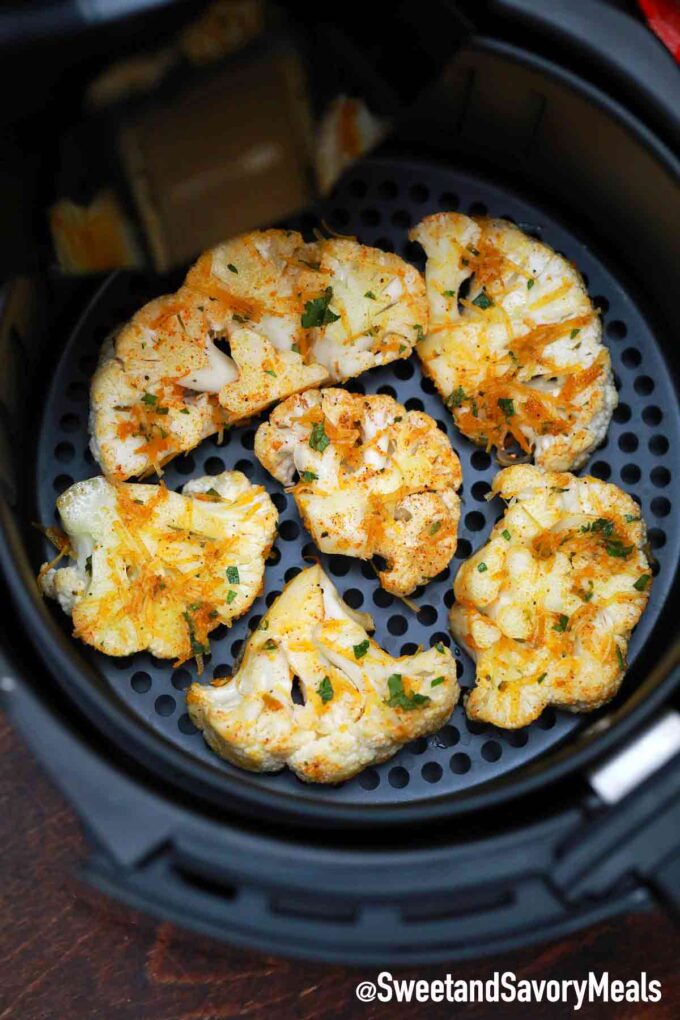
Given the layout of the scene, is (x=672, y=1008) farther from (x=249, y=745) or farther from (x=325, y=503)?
(x=325, y=503)

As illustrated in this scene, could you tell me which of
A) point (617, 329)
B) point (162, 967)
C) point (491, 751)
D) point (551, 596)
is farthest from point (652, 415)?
point (162, 967)

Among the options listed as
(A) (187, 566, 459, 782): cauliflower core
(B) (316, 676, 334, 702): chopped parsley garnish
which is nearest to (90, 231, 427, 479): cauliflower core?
(A) (187, 566, 459, 782): cauliflower core

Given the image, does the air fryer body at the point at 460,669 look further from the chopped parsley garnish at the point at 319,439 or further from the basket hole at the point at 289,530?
the chopped parsley garnish at the point at 319,439

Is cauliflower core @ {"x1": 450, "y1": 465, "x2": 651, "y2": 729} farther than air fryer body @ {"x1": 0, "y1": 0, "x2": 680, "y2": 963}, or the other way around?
cauliflower core @ {"x1": 450, "y1": 465, "x2": 651, "y2": 729}

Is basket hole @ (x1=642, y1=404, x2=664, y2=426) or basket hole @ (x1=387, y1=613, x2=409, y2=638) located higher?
basket hole @ (x1=642, y1=404, x2=664, y2=426)

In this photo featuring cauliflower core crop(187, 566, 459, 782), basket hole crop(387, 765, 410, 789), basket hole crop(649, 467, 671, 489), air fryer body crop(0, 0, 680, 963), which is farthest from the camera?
basket hole crop(649, 467, 671, 489)

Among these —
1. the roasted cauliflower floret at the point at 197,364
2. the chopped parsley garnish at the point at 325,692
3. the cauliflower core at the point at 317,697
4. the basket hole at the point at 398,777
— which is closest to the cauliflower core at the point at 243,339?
the roasted cauliflower floret at the point at 197,364

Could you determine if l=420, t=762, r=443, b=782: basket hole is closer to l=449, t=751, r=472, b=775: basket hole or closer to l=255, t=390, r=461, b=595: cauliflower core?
l=449, t=751, r=472, b=775: basket hole
